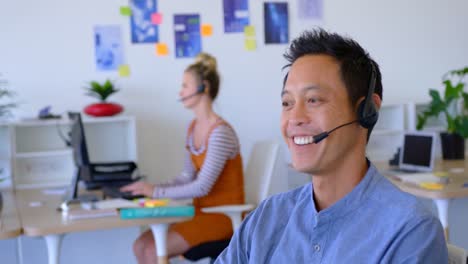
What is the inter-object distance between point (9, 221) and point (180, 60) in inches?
68.6

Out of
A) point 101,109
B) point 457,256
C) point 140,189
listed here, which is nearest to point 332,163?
point 457,256

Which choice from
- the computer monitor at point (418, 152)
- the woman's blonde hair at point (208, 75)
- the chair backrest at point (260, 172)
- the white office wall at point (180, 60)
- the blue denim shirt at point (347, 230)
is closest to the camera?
the blue denim shirt at point (347, 230)

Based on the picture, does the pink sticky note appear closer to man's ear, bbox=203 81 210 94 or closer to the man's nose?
man's ear, bbox=203 81 210 94

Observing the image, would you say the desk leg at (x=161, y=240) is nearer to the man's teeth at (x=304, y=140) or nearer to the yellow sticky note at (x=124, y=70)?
the man's teeth at (x=304, y=140)

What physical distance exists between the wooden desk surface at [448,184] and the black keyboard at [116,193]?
1245mm

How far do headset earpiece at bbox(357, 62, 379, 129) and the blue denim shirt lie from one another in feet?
0.31

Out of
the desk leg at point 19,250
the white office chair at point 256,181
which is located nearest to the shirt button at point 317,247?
the white office chair at point 256,181

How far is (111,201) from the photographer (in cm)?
263

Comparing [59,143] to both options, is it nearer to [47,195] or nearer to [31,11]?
[47,195]

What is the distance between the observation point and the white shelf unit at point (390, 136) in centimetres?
415

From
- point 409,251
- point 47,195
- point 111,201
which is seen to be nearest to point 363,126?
point 409,251

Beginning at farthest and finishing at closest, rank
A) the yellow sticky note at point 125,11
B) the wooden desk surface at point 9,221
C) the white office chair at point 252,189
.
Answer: the yellow sticky note at point 125,11, the white office chair at point 252,189, the wooden desk surface at point 9,221

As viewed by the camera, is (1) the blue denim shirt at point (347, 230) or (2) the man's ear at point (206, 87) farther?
(2) the man's ear at point (206, 87)

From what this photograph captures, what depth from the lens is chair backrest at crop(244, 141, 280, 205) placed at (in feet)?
9.48
